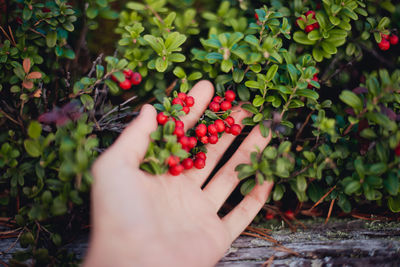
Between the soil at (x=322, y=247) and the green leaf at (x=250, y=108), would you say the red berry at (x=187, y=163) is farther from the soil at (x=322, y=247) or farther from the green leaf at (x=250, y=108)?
the soil at (x=322, y=247)

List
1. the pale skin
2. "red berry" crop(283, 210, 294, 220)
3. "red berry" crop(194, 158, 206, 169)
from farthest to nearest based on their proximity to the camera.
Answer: "red berry" crop(283, 210, 294, 220) < "red berry" crop(194, 158, 206, 169) < the pale skin

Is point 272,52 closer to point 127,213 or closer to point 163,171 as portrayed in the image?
point 163,171

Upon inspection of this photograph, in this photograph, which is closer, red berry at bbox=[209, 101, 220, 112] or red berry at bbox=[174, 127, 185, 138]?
red berry at bbox=[174, 127, 185, 138]

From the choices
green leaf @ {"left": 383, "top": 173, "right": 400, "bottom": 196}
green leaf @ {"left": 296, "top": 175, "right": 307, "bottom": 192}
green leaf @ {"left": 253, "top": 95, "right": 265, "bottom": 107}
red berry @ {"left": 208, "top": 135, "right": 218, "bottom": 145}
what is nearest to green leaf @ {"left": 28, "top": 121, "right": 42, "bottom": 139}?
red berry @ {"left": 208, "top": 135, "right": 218, "bottom": 145}

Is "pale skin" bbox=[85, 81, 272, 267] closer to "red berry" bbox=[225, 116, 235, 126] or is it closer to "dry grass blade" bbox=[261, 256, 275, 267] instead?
"red berry" bbox=[225, 116, 235, 126]

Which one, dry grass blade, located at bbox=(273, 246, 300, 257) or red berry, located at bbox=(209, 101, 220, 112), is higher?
red berry, located at bbox=(209, 101, 220, 112)

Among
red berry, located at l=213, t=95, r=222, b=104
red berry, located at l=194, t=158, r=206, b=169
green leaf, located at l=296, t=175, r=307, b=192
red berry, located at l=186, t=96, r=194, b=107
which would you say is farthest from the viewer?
red berry, located at l=213, t=95, r=222, b=104

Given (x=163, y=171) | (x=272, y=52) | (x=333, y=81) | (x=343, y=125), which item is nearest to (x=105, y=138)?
(x=163, y=171)
